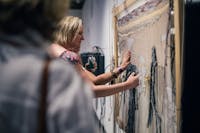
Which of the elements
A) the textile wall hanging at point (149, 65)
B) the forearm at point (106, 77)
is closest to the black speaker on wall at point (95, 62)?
the textile wall hanging at point (149, 65)

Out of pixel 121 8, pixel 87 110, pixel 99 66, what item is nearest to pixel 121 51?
pixel 121 8

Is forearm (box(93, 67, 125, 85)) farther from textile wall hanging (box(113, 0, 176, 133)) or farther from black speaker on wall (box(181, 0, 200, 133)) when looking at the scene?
black speaker on wall (box(181, 0, 200, 133))

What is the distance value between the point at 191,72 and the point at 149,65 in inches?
23.3

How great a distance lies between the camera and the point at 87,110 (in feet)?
2.06

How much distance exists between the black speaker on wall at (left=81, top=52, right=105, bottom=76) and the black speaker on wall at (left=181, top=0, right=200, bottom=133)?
204cm

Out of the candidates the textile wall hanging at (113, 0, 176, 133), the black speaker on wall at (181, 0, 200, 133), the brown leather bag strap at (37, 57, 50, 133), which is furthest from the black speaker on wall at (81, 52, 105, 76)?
the brown leather bag strap at (37, 57, 50, 133)

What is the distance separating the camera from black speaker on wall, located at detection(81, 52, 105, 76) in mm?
3340

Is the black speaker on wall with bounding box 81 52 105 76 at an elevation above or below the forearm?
above

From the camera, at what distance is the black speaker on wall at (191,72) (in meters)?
1.26

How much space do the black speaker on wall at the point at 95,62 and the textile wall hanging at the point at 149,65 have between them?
77 cm

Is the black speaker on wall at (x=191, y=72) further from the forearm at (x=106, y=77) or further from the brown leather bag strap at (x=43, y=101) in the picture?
the forearm at (x=106, y=77)

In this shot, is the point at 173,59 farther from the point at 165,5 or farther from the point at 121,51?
the point at 121,51

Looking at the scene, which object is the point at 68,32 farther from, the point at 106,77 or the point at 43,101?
the point at 43,101

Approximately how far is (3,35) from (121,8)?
191 cm
